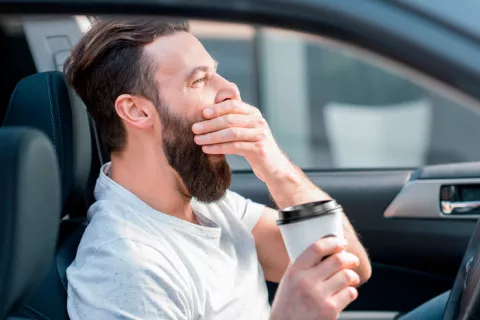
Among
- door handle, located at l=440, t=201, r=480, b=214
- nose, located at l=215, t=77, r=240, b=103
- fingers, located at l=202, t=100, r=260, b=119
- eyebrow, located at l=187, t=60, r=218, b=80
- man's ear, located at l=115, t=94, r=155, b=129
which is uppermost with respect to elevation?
eyebrow, located at l=187, t=60, r=218, b=80

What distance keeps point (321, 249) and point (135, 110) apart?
2.05 ft

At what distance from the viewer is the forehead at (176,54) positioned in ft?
6.14

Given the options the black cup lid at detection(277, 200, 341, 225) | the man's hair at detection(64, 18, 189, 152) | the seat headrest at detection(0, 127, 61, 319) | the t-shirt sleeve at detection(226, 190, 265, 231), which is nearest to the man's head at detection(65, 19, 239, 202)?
the man's hair at detection(64, 18, 189, 152)

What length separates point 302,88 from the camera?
24.7 ft

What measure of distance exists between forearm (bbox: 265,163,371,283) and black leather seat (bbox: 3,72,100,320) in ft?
1.35

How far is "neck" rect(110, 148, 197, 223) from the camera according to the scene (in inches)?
72.5

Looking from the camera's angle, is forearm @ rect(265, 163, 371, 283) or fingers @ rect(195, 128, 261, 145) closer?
fingers @ rect(195, 128, 261, 145)

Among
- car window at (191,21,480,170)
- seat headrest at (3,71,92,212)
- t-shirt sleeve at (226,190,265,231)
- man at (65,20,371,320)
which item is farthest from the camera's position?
car window at (191,21,480,170)

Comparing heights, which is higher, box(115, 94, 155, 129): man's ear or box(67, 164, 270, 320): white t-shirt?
box(115, 94, 155, 129): man's ear

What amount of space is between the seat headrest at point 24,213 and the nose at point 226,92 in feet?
2.15

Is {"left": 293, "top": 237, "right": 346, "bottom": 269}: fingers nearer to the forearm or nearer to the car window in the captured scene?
the forearm

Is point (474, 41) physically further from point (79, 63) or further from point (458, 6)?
point (79, 63)

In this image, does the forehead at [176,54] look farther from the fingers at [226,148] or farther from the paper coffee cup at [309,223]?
the paper coffee cup at [309,223]

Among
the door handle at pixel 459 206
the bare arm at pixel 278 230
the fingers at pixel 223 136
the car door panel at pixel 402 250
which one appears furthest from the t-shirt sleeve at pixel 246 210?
the door handle at pixel 459 206
